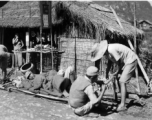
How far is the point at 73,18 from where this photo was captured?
9.09 metres

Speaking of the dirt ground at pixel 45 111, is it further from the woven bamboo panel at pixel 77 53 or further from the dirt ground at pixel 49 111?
the woven bamboo panel at pixel 77 53

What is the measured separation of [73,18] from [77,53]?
1.57m

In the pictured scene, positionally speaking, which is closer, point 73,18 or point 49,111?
point 49,111

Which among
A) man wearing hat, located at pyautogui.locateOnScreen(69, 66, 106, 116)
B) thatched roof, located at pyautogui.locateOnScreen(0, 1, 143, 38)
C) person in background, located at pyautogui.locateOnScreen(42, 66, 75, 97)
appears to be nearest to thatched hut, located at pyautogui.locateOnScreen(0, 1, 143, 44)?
thatched roof, located at pyautogui.locateOnScreen(0, 1, 143, 38)

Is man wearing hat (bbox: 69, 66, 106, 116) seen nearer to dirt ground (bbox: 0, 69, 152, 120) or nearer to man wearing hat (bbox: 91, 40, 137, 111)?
dirt ground (bbox: 0, 69, 152, 120)

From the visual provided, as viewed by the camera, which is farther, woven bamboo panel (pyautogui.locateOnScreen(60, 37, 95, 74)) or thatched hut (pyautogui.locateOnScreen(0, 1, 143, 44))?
woven bamboo panel (pyautogui.locateOnScreen(60, 37, 95, 74))

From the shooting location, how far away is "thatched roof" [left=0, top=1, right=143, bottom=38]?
833 centimetres

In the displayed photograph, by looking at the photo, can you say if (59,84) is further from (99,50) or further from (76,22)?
(76,22)

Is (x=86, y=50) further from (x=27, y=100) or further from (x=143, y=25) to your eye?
(x=143, y=25)

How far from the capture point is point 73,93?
4.34 meters

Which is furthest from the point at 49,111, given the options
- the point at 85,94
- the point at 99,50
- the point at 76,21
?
the point at 76,21

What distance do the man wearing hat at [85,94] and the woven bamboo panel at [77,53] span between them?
175 inches

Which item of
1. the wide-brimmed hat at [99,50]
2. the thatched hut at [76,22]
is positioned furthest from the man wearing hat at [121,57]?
the thatched hut at [76,22]

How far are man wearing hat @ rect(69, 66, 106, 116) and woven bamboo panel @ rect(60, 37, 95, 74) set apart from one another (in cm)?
445
